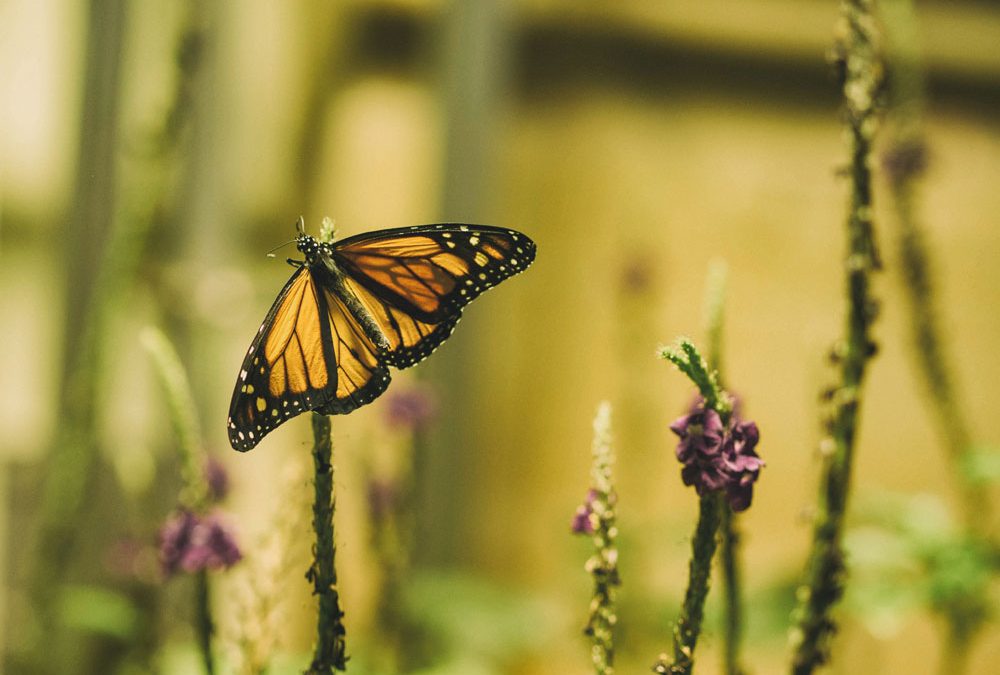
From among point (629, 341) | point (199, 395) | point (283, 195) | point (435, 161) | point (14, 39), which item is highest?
point (14, 39)

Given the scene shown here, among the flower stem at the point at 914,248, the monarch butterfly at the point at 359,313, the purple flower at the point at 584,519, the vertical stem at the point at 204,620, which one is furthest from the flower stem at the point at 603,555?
the flower stem at the point at 914,248

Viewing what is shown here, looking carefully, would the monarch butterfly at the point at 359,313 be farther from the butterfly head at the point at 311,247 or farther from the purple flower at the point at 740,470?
the purple flower at the point at 740,470

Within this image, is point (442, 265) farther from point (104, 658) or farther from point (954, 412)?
point (104, 658)

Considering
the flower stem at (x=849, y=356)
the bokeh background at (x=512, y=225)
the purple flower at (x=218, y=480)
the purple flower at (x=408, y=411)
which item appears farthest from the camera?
the bokeh background at (x=512, y=225)

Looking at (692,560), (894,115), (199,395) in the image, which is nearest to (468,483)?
(199,395)

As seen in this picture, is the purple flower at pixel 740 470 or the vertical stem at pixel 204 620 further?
the vertical stem at pixel 204 620

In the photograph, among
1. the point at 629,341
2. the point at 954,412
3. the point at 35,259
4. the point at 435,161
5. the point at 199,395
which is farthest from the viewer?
the point at 435,161
